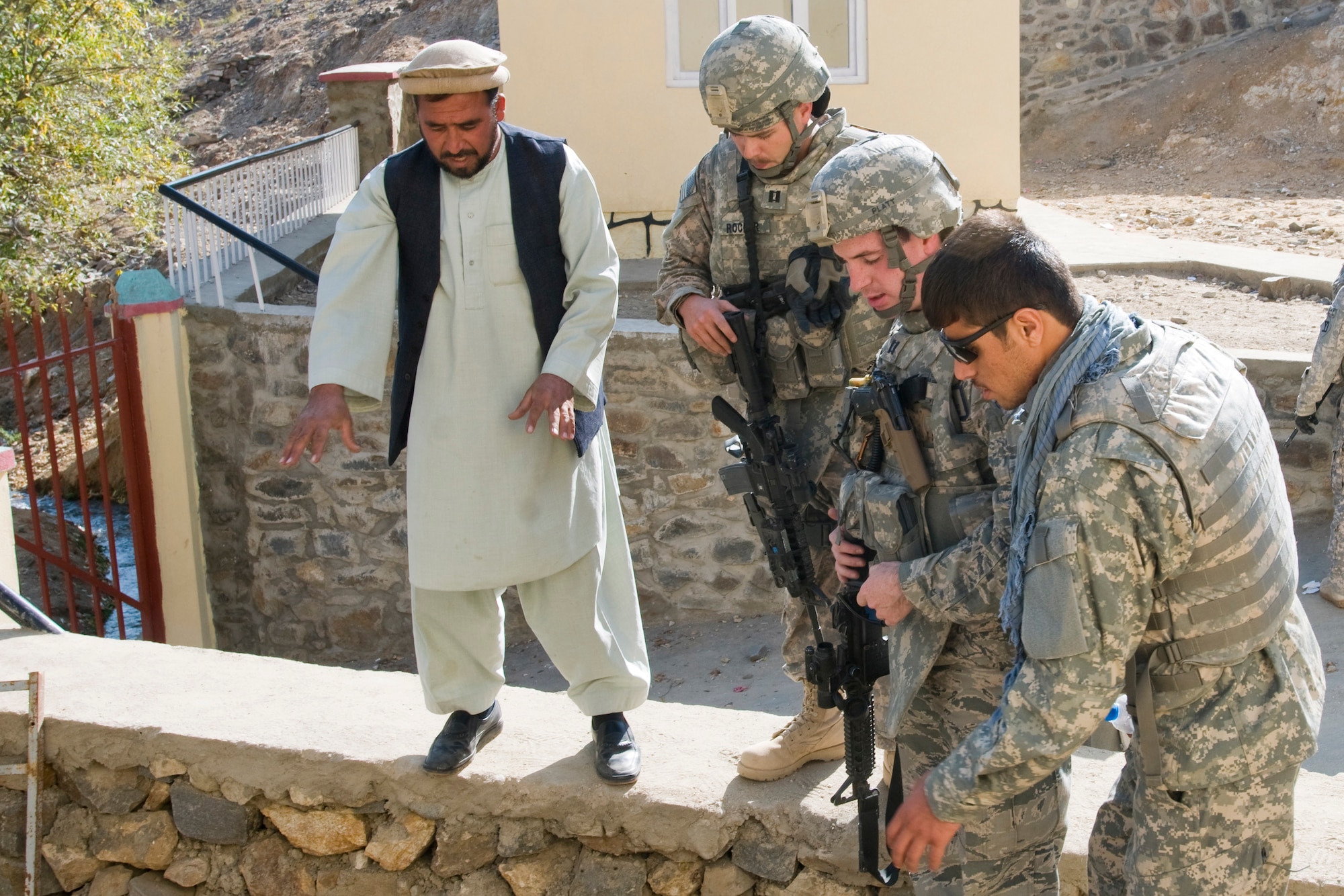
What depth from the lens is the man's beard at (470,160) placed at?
2754 mm

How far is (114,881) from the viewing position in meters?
3.30

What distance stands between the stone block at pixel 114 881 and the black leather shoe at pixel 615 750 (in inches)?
54.2

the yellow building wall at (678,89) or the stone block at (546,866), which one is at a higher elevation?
the yellow building wall at (678,89)

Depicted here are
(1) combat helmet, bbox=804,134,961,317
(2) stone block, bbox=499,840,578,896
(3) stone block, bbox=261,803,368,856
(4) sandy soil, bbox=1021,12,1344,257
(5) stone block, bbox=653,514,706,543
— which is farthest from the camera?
(4) sandy soil, bbox=1021,12,1344,257

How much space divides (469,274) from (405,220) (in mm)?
188

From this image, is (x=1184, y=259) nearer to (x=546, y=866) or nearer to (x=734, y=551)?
(x=734, y=551)

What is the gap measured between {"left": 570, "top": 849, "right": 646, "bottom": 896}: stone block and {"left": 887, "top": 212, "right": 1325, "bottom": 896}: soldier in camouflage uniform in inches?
46.0

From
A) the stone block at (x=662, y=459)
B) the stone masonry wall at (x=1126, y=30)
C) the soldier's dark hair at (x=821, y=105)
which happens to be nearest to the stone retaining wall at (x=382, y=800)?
the soldier's dark hair at (x=821, y=105)

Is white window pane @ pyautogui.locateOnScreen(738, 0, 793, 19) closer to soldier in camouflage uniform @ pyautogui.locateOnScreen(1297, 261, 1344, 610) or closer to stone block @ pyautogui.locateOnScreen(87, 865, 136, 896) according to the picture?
soldier in camouflage uniform @ pyautogui.locateOnScreen(1297, 261, 1344, 610)

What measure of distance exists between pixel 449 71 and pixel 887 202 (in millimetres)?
1033

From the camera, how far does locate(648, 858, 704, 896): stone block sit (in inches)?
112

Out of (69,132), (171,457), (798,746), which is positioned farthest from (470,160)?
(69,132)

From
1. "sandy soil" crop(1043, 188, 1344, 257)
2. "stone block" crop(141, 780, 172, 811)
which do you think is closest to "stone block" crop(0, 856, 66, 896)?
"stone block" crop(141, 780, 172, 811)

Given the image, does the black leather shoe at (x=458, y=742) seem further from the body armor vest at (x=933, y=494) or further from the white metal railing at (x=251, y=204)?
the white metal railing at (x=251, y=204)
